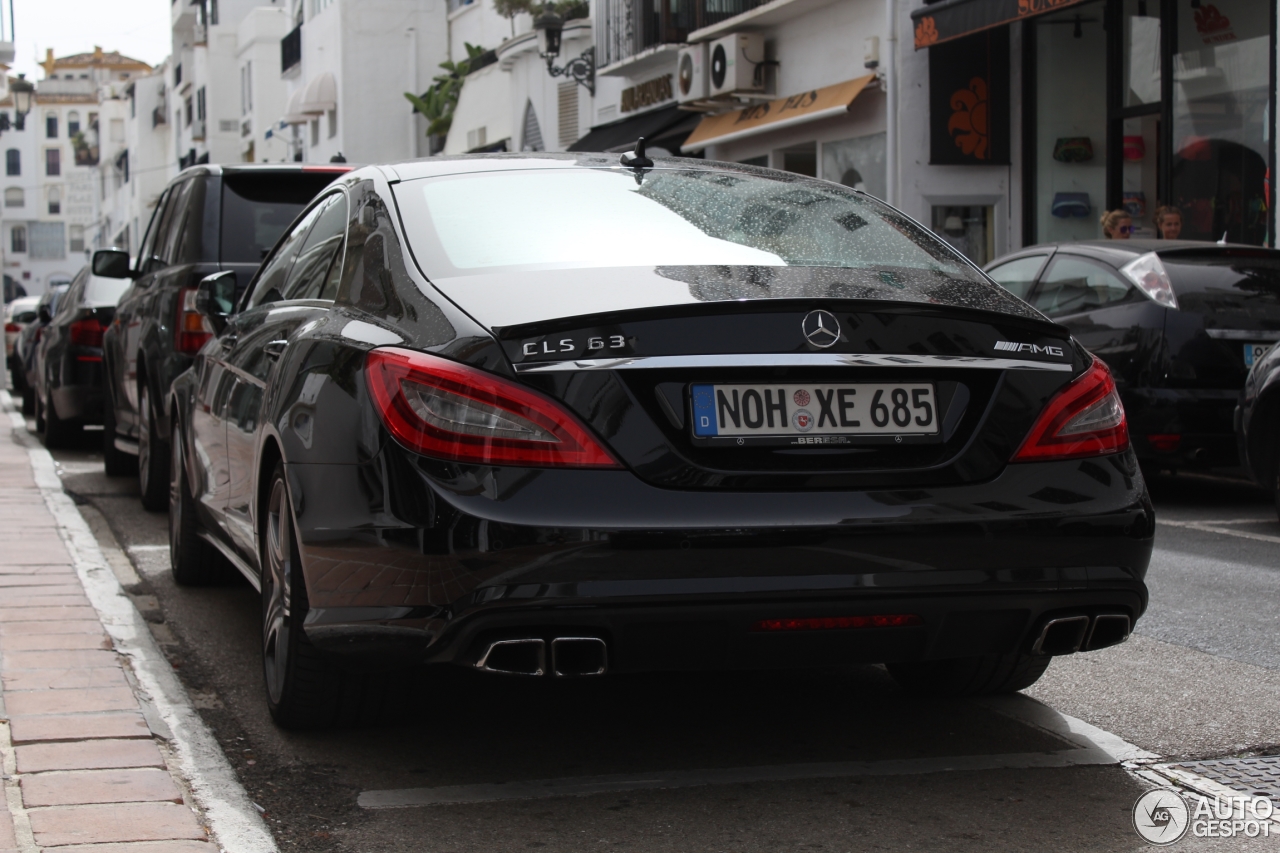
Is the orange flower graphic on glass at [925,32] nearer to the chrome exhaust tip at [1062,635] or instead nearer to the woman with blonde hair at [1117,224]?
the woman with blonde hair at [1117,224]

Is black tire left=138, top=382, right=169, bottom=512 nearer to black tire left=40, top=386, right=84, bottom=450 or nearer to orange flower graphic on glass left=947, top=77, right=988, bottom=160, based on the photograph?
black tire left=40, top=386, right=84, bottom=450

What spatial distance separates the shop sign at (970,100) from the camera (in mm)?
18453

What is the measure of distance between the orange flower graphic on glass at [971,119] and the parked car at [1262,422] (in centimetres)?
1062

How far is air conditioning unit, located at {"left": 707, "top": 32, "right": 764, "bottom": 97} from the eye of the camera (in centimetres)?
2116

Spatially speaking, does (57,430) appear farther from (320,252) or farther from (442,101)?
(442,101)

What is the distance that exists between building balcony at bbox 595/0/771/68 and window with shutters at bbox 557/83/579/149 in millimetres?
2192

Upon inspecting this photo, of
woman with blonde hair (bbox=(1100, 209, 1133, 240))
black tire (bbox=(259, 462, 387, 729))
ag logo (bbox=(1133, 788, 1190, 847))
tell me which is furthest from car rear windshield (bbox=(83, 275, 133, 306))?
ag logo (bbox=(1133, 788, 1190, 847))

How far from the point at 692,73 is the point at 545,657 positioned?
19.3 meters

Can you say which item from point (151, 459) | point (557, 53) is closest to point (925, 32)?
point (557, 53)

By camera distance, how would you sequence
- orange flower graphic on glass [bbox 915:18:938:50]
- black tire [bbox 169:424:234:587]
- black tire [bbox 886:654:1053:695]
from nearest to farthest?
1. black tire [bbox 886:654:1053:695]
2. black tire [bbox 169:424:234:587]
3. orange flower graphic on glass [bbox 915:18:938:50]

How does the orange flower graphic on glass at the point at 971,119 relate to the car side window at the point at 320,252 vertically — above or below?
above

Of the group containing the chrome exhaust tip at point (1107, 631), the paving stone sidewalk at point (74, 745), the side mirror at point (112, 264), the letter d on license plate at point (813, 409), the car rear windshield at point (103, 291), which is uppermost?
the side mirror at point (112, 264)

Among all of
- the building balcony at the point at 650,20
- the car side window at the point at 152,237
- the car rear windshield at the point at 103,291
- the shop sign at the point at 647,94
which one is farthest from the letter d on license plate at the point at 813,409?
the shop sign at the point at 647,94

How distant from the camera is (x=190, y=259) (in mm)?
8391
